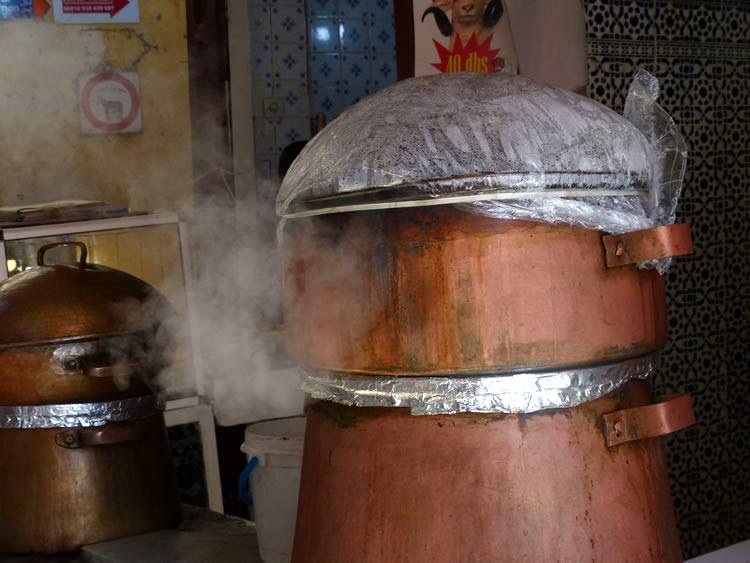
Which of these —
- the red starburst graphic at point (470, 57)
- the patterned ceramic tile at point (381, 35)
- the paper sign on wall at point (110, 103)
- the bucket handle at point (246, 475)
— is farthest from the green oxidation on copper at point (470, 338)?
the patterned ceramic tile at point (381, 35)

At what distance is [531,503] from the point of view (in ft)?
4.98

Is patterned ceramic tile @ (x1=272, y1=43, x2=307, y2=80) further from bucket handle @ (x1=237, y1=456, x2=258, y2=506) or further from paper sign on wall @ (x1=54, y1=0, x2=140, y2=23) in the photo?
bucket handle @ (x1=237, y1=456, x2=258, y2=506)

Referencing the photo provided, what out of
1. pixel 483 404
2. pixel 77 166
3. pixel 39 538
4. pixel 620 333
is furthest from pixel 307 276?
pixel 77 166

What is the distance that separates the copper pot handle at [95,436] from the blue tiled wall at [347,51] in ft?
12.2

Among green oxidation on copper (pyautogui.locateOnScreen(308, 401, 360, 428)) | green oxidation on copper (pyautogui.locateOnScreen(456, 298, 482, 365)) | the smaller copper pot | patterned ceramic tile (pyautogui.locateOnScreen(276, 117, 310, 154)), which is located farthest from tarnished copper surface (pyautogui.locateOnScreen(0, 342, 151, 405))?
patterned ceramic tile (pyautogui.locateOnScreen(276, 117, 310, 154))

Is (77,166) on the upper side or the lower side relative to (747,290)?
upper

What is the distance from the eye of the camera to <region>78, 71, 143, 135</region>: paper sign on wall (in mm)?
4617

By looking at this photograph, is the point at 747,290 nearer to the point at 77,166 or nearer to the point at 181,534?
the point at 181,534

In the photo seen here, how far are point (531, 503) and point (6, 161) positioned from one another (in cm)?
373

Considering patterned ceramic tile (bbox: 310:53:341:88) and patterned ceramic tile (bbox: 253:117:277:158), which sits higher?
patterned ceramic tile (bbox: 310:53:341:88)

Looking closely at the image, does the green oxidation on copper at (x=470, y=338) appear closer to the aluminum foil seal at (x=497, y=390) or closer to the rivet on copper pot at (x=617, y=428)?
the aluminum foil seal at (x=497, y=390)

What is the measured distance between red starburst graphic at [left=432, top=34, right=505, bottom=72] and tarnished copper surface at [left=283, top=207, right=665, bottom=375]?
1.95m

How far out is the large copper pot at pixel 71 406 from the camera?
2.45 m

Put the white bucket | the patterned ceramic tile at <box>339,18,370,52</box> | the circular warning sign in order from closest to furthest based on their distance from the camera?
1. the white bucket
2. the circular warning sign
3. the patterned ceramic tile at <box>339,18,370,52</box>
